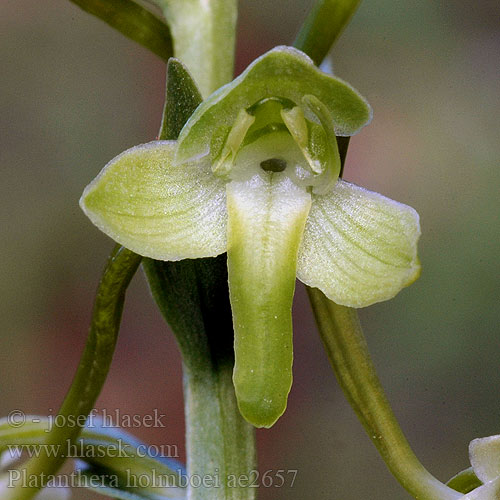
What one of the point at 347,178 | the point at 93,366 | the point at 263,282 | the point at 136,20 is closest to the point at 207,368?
the point at 93,366

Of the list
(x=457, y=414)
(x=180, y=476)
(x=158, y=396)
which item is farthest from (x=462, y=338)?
(x=180, y=476)

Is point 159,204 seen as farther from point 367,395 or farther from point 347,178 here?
point 347,178

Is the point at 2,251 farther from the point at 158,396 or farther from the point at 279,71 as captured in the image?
A: the point at 279,71

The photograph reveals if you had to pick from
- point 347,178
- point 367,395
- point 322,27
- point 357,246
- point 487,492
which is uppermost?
point 347,178

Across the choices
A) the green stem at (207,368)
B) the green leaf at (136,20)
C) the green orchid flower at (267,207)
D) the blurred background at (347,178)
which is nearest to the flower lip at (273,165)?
the green orchid flower at (267,207)

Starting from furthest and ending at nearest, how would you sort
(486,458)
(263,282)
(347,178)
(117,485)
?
(347,178) < (117,485) < (486,458) < (263,282)

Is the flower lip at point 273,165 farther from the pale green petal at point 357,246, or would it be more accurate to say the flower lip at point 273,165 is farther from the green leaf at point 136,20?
the green leaf at point 136,20
